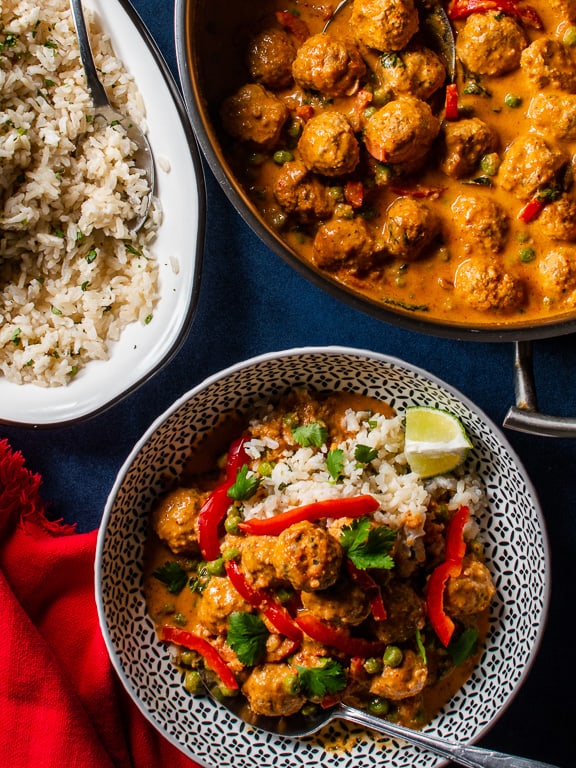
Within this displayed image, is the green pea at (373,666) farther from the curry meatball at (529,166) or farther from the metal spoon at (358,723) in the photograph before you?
the curry meatball at (529,166)

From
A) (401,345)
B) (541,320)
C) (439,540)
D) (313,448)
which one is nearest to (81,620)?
(313,448)

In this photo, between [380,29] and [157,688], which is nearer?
[380,29]

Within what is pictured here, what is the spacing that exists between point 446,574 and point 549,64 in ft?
6.99

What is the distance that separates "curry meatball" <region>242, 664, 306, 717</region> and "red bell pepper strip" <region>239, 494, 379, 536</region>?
55cm

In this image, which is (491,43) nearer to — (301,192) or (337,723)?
(301,192)

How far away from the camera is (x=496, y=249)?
326cm

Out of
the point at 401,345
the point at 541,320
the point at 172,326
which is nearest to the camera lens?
the point at 541,320

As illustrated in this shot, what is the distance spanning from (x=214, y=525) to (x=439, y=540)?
38.0 inches

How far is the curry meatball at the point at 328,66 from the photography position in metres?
3.12

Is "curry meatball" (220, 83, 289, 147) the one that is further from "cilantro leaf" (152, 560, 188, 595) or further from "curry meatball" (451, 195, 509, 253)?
"cilantro leaf" (152, 560, 188, 595)

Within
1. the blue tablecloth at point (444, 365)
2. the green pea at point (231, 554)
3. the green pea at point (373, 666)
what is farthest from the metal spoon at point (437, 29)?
the green pea at point (373, 666)

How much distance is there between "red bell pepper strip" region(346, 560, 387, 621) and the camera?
10.0ft

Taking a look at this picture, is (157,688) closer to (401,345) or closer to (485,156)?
(401,345)

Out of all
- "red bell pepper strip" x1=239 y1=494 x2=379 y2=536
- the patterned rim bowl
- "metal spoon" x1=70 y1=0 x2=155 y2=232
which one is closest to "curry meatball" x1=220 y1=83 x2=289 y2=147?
"metal spoon" x1=70 y1=0 x2=155 y2=232
